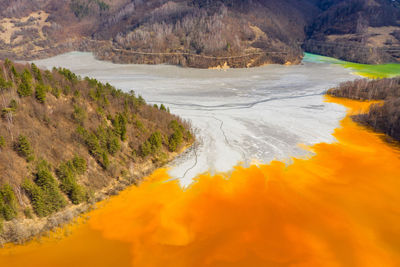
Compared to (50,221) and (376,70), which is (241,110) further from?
(376,70)

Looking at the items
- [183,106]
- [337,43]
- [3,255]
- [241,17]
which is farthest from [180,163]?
[337,43]

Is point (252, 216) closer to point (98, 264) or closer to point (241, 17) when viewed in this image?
point (98, 264)

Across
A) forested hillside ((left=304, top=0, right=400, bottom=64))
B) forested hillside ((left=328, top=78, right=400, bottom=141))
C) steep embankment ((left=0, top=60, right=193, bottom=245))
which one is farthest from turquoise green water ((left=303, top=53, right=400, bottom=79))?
steep embankment ((left=0, top=60, right=193, bottom=245))

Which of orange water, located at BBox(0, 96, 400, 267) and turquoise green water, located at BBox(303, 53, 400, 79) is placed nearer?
orange water, located at BBox(0, 96, 400, 267)

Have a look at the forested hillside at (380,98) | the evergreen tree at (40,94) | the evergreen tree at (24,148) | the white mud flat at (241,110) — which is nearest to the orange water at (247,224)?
the white mud flat at (241,110)

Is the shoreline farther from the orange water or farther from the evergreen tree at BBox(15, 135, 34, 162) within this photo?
the evergreen tree at BBox(15, 135, 34, 162)

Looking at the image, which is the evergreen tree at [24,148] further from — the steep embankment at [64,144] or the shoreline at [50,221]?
the shoreline at [50,221]
